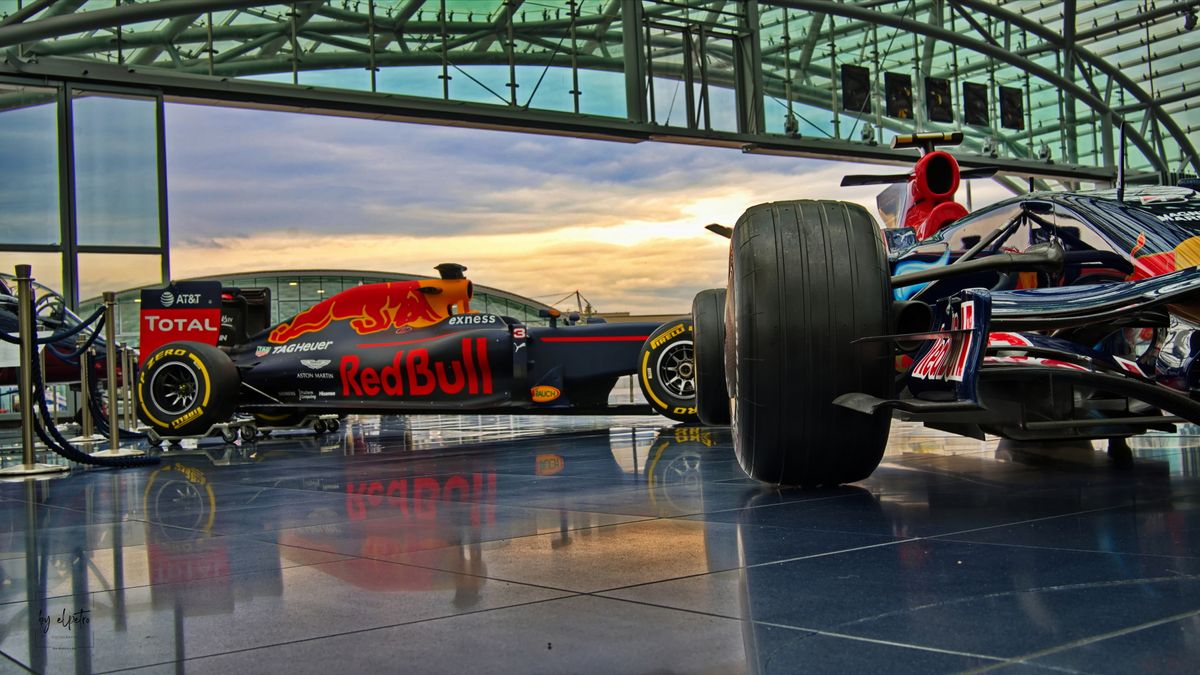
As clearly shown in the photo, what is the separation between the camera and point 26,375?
7598 millimetres

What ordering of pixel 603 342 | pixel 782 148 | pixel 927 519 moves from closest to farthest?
pixel 927 519 < pixel 603 342 < pixel 782 148

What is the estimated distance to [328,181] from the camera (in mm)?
34188

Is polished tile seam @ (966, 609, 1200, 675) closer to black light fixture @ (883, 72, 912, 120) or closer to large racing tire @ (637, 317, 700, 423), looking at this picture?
large racing tire @ (637, 317, 700, 423)

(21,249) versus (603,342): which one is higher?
(21,249)

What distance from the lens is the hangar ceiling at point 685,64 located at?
19109 millimetres

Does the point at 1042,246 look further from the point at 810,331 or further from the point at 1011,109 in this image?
the point at 1011,109

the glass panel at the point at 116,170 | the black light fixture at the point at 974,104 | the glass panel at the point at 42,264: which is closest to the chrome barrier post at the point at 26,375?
the glass panel at the point at 42,264

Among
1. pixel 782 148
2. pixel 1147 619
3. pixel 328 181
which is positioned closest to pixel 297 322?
pixel 1147 619

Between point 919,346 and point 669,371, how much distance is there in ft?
19.0

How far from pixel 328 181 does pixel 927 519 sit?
32.2m

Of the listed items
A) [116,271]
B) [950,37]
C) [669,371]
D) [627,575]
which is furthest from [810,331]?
[950,37]

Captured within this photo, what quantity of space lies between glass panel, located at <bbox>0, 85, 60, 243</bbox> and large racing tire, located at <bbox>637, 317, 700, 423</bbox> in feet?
38.1

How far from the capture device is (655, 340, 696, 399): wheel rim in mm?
10281

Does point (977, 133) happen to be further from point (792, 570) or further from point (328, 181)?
point (792, 570)
